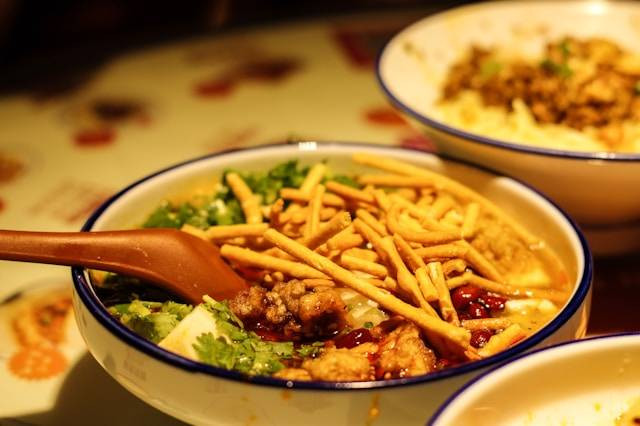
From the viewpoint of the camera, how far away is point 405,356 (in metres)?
1.22

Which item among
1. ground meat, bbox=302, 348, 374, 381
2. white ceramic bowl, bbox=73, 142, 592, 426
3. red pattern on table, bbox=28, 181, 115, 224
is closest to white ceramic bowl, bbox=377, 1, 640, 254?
white ceramic bowl, bbox=73, 142, 592, 426

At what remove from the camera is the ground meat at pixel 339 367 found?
1.18 m

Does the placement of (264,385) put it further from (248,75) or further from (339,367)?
(248,75)

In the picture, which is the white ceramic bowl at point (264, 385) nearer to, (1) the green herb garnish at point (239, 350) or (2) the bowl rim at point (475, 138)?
(1) the green herb garnish at point (239, 350)

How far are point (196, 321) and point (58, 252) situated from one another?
30cm

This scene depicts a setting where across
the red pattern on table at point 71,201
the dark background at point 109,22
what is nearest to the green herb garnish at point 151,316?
the red pattern on table at point 71,201

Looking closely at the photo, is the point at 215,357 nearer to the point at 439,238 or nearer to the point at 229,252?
the point at 229,252

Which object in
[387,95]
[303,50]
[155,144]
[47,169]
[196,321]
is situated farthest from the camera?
[303,50]

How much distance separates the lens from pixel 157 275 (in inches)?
57.4

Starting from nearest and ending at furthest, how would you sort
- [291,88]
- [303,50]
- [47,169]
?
[47,169] < [291,88] < [303,50]

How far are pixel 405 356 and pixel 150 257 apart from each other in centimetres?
54

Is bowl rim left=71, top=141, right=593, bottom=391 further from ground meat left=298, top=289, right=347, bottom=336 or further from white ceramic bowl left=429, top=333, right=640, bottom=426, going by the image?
ground meat left=298, top=289, right=347, bottom=336

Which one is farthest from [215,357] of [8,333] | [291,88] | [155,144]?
[291,88]

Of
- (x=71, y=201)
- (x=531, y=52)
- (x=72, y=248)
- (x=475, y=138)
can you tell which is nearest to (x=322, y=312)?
(x=72, y=248)
